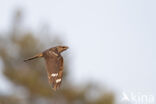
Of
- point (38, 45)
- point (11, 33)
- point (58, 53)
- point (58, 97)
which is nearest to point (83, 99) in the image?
point (58, 97)

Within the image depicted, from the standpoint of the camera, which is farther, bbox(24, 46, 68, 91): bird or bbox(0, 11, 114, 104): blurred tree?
bbox(0, 11, 114, 104): blurred tree

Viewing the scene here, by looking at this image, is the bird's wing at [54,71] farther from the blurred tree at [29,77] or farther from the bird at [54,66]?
the blurred tree at [29,77]

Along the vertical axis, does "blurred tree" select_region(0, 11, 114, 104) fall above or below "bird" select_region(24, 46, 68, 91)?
below

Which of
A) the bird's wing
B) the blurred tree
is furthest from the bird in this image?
the blurred tree

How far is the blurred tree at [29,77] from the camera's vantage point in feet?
54.6

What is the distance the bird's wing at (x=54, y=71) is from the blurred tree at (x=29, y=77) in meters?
13.9

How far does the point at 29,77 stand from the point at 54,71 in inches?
646

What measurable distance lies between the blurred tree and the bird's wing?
A: 549 inches

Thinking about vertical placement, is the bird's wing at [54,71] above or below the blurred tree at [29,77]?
above

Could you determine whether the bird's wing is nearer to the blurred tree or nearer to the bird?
the bird

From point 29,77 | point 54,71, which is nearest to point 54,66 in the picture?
point 54,71

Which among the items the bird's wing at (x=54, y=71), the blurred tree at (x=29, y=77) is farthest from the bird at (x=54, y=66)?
the blurred tree at (x=29, y=77)

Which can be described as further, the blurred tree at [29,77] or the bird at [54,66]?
the blurred tree at [29,77]

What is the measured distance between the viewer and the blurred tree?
54.6 ft
